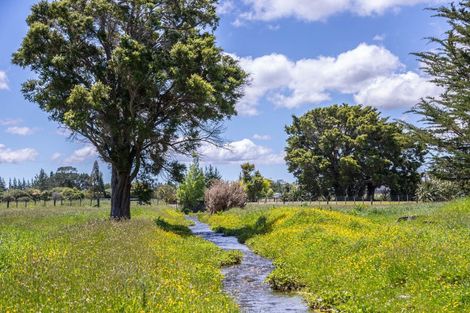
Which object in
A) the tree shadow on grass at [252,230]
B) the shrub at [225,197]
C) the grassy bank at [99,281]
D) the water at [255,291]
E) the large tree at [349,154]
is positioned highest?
the large tree at [349,154]

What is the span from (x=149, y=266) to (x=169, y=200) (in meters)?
103

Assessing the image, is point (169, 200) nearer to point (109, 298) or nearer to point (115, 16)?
point (115, 16)

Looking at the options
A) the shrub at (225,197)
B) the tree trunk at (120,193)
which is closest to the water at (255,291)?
the tree trunk at (120,193)

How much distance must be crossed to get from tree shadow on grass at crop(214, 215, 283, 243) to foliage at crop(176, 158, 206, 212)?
42703 millimetres

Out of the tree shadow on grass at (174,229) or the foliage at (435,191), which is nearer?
the tree shadow on grass at (174,229)

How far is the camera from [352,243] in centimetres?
1941

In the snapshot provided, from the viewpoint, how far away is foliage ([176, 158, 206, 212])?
82.2m

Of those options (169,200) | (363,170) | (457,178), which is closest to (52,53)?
(457,178)

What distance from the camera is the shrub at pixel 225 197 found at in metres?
58.3

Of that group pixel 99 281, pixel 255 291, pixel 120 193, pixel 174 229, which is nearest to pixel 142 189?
pixel 120 193

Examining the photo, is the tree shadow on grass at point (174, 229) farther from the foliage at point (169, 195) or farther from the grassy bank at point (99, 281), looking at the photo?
the foliage at point (169, 195)

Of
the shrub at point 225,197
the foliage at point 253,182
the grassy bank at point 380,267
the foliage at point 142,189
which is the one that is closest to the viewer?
the grassy bank at point 380,267

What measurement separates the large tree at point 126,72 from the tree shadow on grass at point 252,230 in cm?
809

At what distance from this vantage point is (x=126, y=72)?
31094 millimetres
